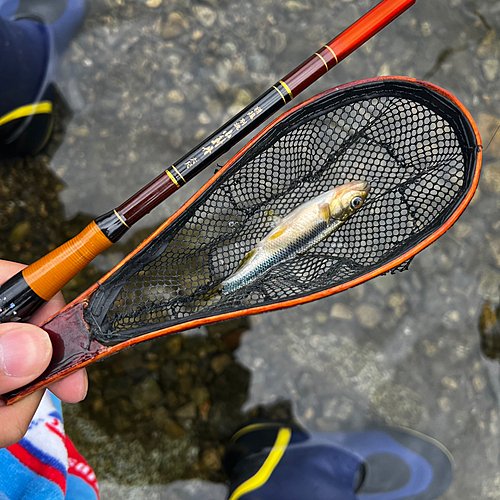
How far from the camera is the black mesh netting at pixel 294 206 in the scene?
1.64 meters

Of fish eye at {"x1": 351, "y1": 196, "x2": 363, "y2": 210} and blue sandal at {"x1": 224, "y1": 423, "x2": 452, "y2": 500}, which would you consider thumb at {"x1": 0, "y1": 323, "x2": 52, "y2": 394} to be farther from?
blue sandal at {"x1": 224, "y1": 423, "x2": 452, "y2": 500}

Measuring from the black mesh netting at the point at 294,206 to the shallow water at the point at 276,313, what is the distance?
0.54 meters

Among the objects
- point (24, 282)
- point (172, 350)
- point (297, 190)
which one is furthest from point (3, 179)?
point (297, 190)

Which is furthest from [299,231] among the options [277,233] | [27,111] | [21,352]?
[27,111]

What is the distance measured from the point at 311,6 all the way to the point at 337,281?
5.99 ft

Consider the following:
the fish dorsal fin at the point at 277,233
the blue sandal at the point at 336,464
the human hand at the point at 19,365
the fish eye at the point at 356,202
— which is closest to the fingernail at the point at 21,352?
the human hand at the point at 19,365

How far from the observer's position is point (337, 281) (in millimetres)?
1609

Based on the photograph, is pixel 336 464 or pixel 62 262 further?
pixel 336 464

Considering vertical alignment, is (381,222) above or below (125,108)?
below

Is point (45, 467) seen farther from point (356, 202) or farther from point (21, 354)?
point (356, 202)

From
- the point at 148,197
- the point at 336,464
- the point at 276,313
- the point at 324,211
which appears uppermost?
the point at 148,197

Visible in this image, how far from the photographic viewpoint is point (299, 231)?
1816mm

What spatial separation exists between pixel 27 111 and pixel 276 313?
185 centimetres

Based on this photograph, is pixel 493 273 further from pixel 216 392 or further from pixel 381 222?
pixel 216 392
